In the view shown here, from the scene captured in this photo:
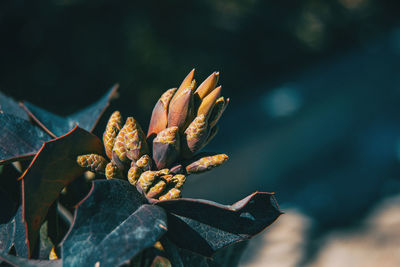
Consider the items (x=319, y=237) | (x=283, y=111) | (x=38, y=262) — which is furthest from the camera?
(x=283, y=111)

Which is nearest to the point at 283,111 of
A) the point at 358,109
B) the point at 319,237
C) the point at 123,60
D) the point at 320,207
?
the point at 358,109

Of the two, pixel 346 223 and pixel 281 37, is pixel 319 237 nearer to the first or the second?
pixel 346 223

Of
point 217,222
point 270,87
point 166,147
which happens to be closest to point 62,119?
point 166,147

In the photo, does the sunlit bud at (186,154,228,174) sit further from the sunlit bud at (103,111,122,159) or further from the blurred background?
the blurred background

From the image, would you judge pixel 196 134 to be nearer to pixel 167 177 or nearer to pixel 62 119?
pixel 167 177

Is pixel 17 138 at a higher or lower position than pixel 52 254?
higher

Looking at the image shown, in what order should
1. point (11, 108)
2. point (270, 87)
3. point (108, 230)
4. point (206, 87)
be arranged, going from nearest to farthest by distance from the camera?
point (108, 230) → point (206, 87) → point (11, 108) → point (270, 87)

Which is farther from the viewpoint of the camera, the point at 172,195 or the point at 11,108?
the point at 11,108
